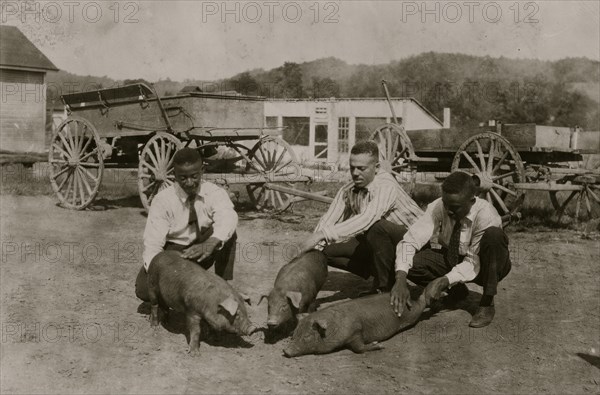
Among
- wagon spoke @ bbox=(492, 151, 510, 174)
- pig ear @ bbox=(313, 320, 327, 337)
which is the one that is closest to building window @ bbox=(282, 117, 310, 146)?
wagon spoke @ bbox=(492, 151, 510, 174)

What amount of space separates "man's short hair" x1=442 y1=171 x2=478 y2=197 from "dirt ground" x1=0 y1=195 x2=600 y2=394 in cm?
118

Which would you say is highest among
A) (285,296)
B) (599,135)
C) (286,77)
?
(286,77)

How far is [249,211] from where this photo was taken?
40.1ft

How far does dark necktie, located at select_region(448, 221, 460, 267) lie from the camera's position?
5566mm

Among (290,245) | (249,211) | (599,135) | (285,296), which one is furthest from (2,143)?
(285,296)

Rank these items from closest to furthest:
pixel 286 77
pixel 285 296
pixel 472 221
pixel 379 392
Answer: pixel 379 392 < pixel 285 296 < pixel 472 221 < pixel 286 77

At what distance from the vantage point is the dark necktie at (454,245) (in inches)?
219

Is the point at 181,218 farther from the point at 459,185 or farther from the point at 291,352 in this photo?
the point at 459,185

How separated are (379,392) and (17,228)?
7573mm

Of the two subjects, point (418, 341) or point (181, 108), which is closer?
point (418, 341)

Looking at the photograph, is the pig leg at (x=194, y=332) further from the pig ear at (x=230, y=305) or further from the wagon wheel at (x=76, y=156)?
the wagon wheel at (x=76, y=156)

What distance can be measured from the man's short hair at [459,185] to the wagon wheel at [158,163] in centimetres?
624

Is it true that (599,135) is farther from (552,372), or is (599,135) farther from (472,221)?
(552,372)

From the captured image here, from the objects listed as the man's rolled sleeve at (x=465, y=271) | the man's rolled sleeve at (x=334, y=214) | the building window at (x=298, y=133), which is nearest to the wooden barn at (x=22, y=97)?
the building window at (x=298, y=133)
